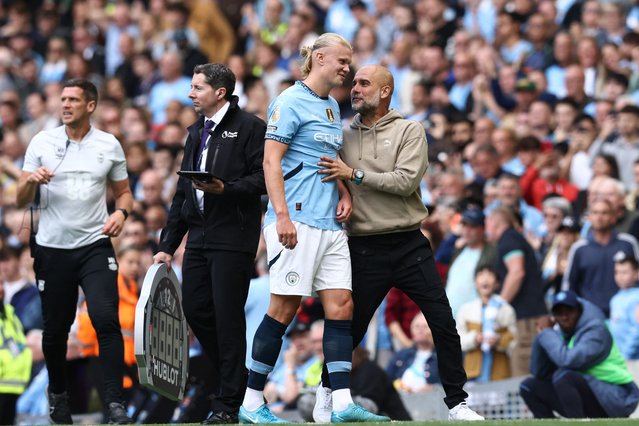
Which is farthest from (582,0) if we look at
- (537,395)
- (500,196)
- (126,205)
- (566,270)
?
(126,205)

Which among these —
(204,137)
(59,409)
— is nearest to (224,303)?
(204,137)

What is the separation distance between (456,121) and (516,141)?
1.07 meters

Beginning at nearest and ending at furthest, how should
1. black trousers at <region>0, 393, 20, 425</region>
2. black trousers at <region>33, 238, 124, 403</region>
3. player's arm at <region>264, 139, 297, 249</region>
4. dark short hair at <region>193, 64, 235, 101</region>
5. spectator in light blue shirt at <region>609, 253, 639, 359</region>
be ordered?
player's arm at <region>264, 139, 297, 249</region>
dark short hair at <region>193, 64, 235, 101</region>
black trousers at <region>33, 238, 124, 403</region>
black trousers at <region>0, 393, 20, 425</region>
spectator in light blue shirt at <region>609, 253, 639, 359</region>

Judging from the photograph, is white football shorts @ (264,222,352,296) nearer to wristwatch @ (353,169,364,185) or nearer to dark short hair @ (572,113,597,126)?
wristwatch @ (353,169,364,185)

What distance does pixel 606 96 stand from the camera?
1741cm

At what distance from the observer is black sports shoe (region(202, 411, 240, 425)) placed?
9.39m

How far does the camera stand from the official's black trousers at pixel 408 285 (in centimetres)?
958

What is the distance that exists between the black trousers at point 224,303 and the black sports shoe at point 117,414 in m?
0.77

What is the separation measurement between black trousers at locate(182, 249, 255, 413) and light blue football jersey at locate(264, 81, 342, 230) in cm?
42

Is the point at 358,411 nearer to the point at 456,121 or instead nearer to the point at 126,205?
the point at 126,205

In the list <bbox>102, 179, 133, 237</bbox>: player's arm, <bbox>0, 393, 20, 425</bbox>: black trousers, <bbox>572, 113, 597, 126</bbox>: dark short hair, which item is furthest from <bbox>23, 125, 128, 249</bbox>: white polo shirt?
<bbox>572, 113, 597, 126</bbox>: dark short hair

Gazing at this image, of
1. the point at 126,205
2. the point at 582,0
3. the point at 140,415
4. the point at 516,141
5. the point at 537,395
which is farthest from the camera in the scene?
the point at 582,0

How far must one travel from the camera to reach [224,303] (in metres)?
9.57

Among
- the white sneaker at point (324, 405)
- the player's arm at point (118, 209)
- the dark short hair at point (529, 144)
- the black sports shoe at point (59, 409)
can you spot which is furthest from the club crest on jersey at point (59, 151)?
the dark short hair at point (529, 144)
